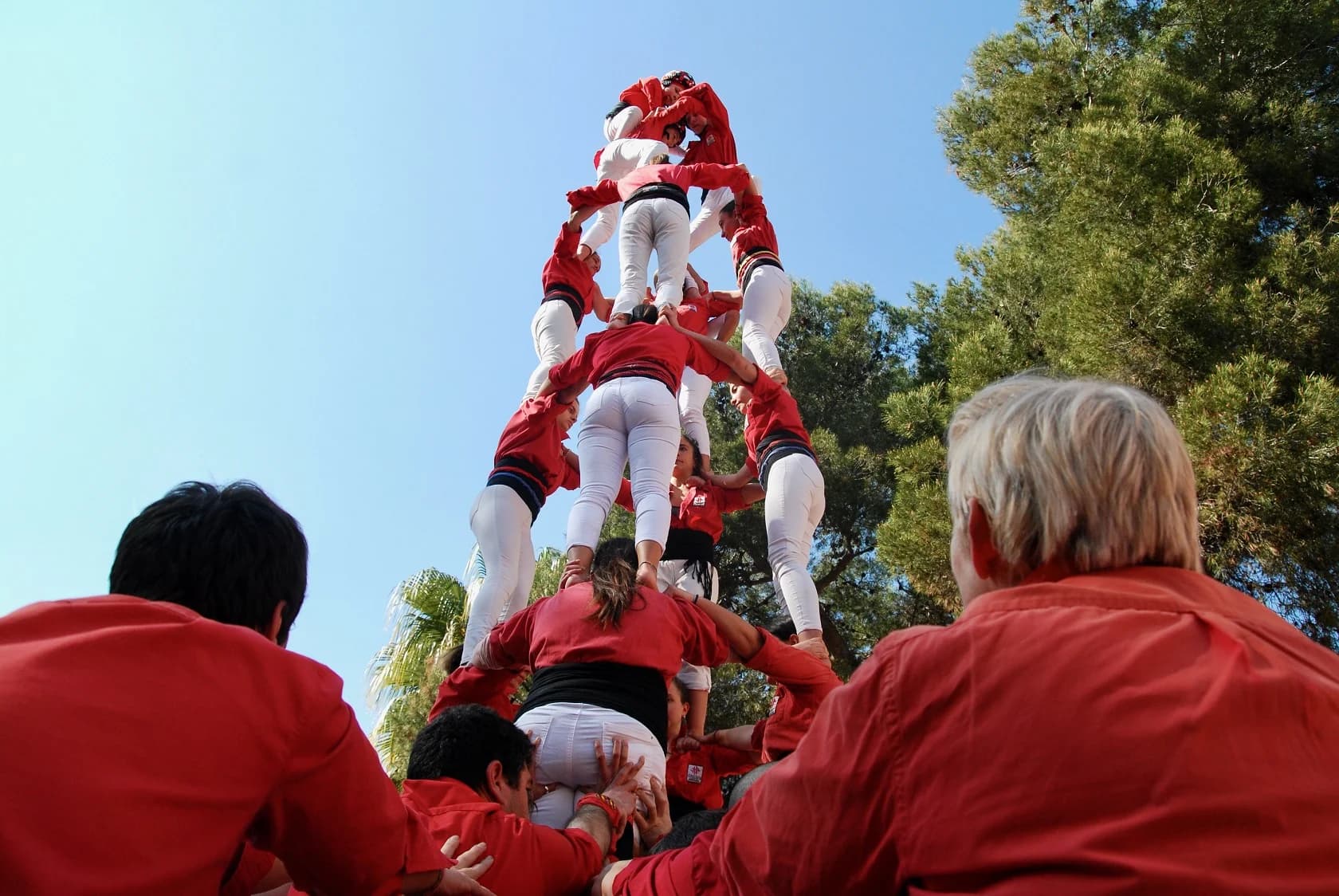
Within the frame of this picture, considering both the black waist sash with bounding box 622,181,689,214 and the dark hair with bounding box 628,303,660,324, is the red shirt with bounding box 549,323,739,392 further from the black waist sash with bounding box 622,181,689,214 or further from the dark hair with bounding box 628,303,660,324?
the black waist sash with bounding box 622,181,689,214

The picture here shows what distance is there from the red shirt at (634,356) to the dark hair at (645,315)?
203 mm

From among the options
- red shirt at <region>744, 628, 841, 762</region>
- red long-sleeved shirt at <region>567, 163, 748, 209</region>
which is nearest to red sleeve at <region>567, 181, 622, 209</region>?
red long-sleeved shirt at <region>567, 163, 748, 209</region>

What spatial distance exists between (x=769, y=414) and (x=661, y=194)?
5.28ft

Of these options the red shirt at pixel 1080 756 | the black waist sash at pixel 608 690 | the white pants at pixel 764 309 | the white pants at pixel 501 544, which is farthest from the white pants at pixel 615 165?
the red shirt at pixel 1080 756

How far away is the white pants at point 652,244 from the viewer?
6.23 m

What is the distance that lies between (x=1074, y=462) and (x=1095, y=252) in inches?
361

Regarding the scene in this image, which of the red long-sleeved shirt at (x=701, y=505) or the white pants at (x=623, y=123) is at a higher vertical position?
the white pants at (x=623, y=123)

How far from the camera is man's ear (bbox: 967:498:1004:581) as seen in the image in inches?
59.6

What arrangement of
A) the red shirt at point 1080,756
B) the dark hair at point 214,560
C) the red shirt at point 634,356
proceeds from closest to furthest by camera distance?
the red shirt at point 1080,756
the dark hair at point 214,560
the red shirt at point 634,356

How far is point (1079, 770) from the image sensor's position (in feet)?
3.93

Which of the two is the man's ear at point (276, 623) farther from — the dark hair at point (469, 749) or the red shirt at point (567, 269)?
Result: the red shirt at point (567, 269)

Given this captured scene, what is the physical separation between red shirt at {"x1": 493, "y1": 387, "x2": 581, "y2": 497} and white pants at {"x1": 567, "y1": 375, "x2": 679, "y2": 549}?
69 centimetres

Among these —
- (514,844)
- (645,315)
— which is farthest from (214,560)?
(645,315)

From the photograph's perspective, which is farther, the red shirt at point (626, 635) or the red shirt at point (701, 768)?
the red shirt at point (701, 768)
